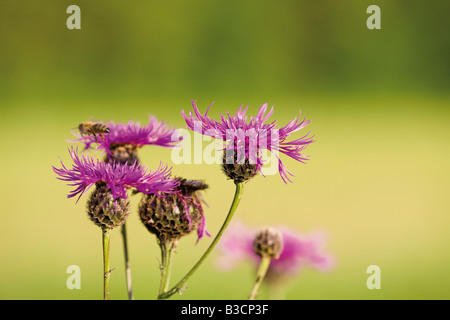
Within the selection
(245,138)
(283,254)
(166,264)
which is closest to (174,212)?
(166,264)

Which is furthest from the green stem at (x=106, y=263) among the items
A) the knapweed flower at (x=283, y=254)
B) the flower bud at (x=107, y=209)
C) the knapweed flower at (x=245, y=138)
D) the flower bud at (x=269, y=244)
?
the knapweed flower at (x=283, y=254)

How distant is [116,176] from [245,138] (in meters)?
0.24

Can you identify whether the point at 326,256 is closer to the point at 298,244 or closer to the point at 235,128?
the point at 298,244

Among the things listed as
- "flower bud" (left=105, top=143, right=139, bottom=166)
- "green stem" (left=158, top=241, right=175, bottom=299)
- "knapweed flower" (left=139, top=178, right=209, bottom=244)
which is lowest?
"green stem" (left=158, top=241, right=175, bottom=299)

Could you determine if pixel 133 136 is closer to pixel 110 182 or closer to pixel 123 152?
pixel 123 152

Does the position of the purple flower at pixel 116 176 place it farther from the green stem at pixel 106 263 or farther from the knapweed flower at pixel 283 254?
the knapweed flower at pixel 283 254

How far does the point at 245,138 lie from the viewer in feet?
3.17

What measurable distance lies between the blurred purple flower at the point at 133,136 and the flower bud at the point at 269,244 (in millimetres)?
291

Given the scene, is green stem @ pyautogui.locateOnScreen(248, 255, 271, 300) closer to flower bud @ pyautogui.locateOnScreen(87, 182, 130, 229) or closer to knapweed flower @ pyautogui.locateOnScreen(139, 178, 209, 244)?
knapweed flower @ pyautogui.locateOnScreen(139, 178, 209, 244)

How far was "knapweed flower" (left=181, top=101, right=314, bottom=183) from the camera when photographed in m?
0.95

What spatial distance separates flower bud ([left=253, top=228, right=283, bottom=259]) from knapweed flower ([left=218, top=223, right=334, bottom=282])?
0.66ft

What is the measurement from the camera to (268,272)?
1471mm

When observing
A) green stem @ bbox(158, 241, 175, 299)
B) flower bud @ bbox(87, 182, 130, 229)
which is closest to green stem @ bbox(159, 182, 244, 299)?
green stem @ bbox(158, 241, 175, 299)

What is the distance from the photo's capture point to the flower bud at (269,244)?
1194 millimetres
